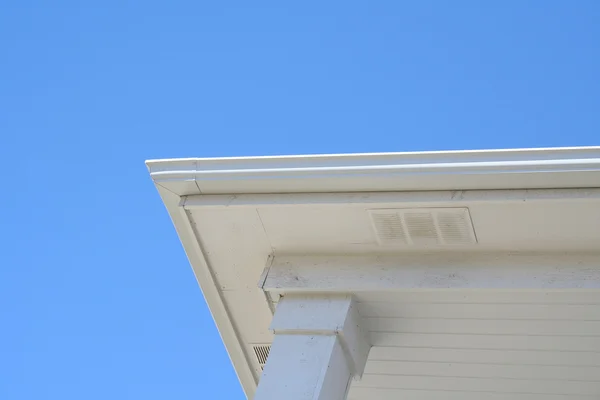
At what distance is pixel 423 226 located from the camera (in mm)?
4605

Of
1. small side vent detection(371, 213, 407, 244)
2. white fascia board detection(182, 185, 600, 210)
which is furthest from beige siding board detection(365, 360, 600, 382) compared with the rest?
white fascia board detection(182, 185, 600, 210)

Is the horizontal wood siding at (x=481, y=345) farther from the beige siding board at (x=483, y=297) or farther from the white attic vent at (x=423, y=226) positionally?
the white attic vent at (x=423, y=226)

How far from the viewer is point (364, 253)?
4.82 meters

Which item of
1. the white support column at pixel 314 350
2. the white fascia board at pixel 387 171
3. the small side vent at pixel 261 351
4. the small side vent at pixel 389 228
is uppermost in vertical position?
the white fascia board at pixel 387 171

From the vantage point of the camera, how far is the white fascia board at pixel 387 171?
4.27 m

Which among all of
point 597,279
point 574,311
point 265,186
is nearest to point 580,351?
point 574,311

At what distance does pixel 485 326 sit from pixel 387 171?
3.56ft

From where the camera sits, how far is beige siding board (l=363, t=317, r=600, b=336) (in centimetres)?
479

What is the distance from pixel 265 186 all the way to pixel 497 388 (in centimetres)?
189

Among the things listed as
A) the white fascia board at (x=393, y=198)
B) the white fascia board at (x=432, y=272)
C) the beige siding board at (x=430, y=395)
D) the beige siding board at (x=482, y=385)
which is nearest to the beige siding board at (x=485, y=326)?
the white fascia board at (x=432, y=272)

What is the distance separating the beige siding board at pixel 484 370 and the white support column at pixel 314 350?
36 centimetres

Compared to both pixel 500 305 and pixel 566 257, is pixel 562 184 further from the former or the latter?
pixel 500 305

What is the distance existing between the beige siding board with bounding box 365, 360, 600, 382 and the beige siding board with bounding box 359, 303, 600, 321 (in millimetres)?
462

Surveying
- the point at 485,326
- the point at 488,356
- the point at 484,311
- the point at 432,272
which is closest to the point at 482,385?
the point at 488,356
